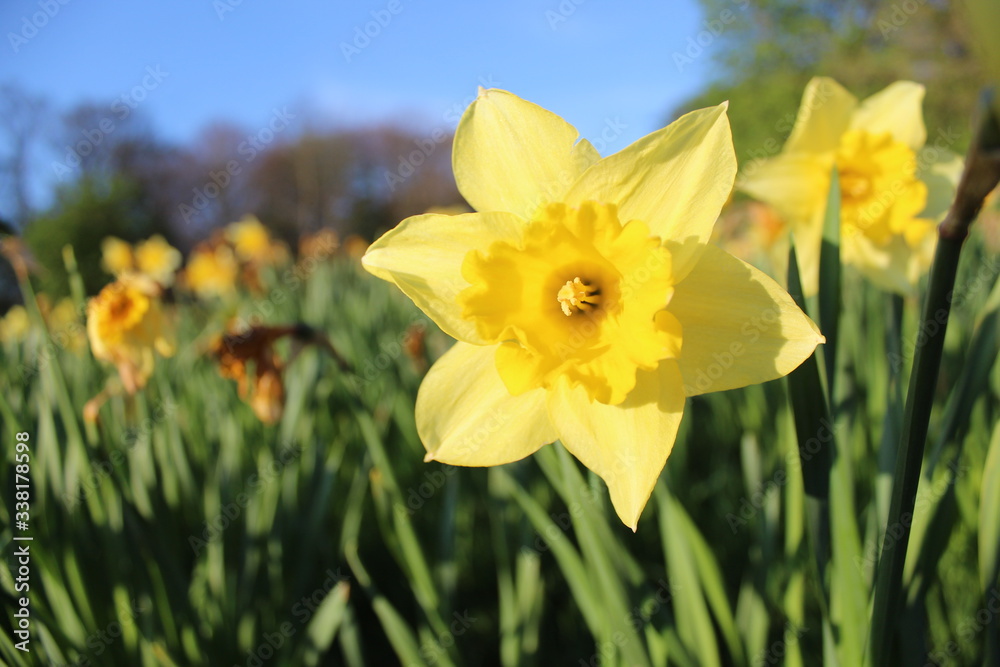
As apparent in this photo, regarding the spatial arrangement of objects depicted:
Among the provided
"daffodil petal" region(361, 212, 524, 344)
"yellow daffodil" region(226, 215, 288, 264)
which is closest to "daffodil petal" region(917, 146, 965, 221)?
"daffodil petal" region(361, 212, 524, 344)

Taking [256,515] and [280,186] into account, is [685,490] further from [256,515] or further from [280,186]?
[280,186]

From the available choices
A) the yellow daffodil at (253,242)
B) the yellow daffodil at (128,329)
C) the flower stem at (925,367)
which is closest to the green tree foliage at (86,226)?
the yellow daffodil at (253,242)

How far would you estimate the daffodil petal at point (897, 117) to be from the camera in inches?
61.9

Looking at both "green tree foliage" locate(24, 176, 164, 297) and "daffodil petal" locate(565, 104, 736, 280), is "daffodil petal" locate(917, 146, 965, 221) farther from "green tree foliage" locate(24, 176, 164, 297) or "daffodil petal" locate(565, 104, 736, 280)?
"green tree foliage" locate(24, 176, 164, 297)

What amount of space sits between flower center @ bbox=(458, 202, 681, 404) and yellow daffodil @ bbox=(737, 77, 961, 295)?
0.68 m

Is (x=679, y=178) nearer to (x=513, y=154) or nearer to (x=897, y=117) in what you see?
(x=513, y=154)

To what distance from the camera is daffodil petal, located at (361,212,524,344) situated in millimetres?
Result: 862

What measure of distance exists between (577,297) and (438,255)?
0.28 m

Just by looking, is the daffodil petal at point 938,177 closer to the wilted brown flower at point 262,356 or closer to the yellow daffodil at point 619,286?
the yellow daffodil at point 619,286

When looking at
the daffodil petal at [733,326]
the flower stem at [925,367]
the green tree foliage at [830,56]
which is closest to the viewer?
the flower stem at [925,367]

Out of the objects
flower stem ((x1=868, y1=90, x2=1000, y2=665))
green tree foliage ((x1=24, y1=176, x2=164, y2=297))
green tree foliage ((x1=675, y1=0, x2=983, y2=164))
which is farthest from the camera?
green tree foliage ((x1=675, y1=0, x2=983, y2=164))

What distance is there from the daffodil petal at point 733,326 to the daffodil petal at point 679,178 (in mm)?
44

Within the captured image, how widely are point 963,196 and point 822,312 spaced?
18.1 inches

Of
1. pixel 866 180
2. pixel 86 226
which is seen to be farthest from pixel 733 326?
pixel 86 226
